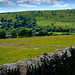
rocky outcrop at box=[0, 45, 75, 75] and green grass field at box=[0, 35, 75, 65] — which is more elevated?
rocky outcrop at box=[0, 45, 75, 75]

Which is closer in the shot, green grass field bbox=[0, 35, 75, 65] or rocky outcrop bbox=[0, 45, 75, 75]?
rocky outcrop bbox=[0, 45, 75, 75]

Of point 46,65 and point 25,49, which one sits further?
point 25,49

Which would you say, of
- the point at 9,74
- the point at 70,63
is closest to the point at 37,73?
the point at 9,74

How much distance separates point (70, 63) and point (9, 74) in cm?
924

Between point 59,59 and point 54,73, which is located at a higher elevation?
point 59,59

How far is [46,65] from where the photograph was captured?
14859 millimetres

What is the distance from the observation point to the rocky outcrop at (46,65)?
44.0ft

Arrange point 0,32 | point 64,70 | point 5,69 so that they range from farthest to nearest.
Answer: point 0,32, point 64,70, point 5,69

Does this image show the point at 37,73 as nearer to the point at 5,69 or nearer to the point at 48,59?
the point at 48,59

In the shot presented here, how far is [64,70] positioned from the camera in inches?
653

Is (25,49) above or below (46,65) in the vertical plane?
below

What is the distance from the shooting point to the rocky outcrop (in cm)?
1340

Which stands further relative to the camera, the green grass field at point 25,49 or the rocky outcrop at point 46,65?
the green grass field at point 25,49

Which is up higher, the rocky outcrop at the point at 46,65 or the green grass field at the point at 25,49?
the rocky outcrop at the point at 46,65
